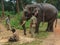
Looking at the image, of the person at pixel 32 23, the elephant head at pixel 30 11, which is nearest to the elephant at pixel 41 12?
the elephant head at pixel 30 11

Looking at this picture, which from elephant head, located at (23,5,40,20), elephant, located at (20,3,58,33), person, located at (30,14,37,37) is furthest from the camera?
elephant, located at (20,3,58,33)

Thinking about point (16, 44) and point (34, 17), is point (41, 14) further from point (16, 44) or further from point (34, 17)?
point (16, 44)

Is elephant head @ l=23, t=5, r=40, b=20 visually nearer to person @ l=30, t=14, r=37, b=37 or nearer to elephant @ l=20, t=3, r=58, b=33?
elephant @ l=20, t=3, r=58, b=33

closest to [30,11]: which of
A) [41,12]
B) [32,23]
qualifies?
[41,12]

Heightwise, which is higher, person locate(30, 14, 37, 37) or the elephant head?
the elephant head

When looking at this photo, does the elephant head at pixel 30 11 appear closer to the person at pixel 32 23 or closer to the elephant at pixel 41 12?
the elephant at pixel 41 12

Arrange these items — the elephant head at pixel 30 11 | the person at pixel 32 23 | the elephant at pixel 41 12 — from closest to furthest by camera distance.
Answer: the person at pixel 32 23
the elephant head at pixel 30 11
the elephant at pixel 41 12

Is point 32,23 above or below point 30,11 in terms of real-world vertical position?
below

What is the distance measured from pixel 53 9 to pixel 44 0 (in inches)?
720

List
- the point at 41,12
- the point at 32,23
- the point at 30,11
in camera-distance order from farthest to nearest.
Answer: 1. the point at 41,12
2. the point at 30,11
3. the point at 32,23

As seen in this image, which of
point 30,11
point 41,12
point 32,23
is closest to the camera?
point 32,23

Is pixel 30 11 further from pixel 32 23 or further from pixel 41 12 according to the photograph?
pixel 32 23

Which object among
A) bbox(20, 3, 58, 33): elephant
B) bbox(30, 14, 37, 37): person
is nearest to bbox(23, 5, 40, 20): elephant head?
bbox(20, 3, 58, 33): elephant

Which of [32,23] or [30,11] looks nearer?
[32,23]
